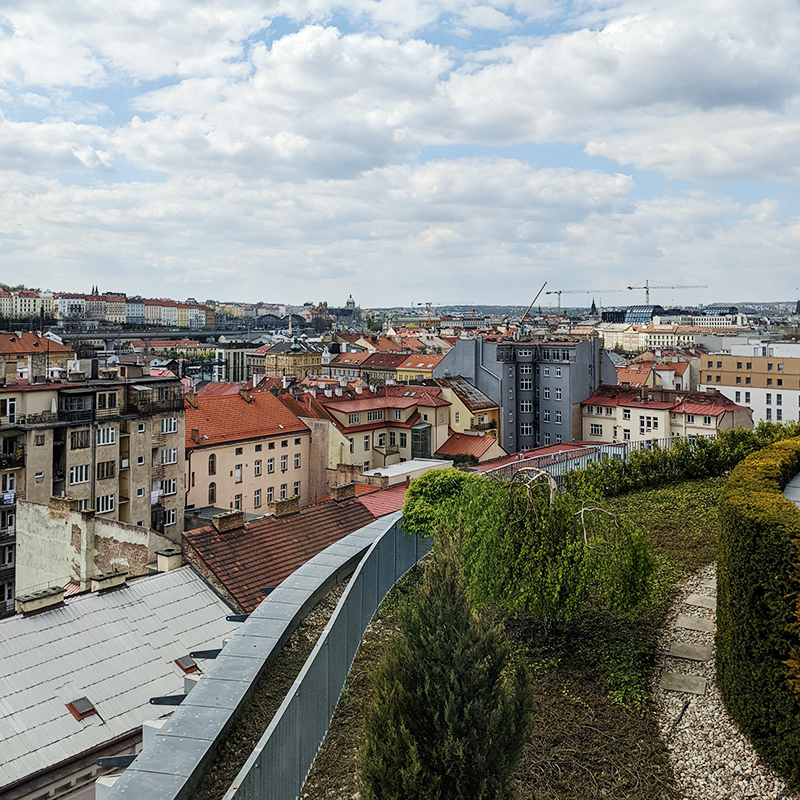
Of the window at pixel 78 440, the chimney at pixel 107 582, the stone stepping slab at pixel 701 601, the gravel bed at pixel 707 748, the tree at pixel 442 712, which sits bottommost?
the chimney at pixel 107 582

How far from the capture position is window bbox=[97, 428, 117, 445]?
37094 millimetres

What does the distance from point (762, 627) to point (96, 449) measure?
114 ft

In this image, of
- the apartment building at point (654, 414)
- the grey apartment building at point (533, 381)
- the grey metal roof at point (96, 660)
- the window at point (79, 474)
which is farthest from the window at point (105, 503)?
the apartment building at point (654, 414)

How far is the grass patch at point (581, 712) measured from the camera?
766 centimetres

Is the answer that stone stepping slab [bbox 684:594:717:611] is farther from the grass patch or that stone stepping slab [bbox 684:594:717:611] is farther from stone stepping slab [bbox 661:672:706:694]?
stone stepping slab [bbox 661:672:706:694]

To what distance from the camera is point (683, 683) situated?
9586 mm

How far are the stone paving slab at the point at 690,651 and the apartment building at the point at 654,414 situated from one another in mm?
42646

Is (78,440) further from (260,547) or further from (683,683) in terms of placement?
(683,683)

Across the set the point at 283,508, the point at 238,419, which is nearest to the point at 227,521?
the point at 283,508

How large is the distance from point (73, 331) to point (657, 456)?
18217cm

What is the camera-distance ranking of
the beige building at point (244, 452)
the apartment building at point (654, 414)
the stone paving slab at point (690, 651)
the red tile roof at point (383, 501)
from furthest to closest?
1. the apartment building at point (654, 414)
2. the beige building at point (244, 452)
3. the red tile roof at point (383, 501)
4. the stone paving slab at point (690, 651)

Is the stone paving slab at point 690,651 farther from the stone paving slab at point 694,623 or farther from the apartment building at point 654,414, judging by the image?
the apartment building at point 654,414

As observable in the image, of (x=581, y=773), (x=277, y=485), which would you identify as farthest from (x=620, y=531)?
(x=277, y=485)

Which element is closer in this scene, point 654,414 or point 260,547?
point 260,547
